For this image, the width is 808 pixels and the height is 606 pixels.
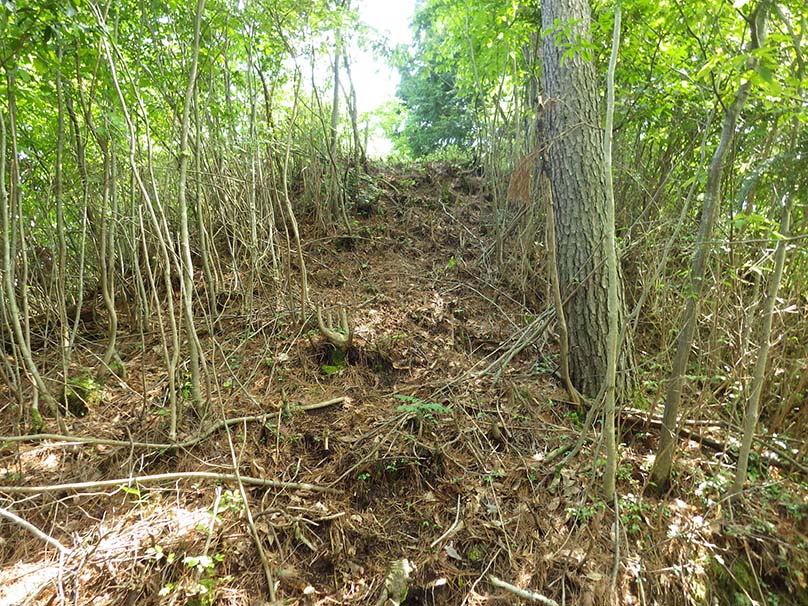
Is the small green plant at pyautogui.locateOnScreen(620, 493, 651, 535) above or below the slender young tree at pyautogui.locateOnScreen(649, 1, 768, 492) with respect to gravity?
below

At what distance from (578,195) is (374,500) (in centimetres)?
284

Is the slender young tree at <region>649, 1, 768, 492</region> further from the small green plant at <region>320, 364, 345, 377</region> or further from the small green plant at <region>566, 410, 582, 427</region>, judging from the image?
the small green plant at <region>320, 364, 345, 377</region>

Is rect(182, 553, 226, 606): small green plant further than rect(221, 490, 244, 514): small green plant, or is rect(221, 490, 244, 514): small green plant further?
rect(221, 490, 244, 514): small green plant

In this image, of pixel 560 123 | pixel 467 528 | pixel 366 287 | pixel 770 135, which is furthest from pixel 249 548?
pixel 770 135

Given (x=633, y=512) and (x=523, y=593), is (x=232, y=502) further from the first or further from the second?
(x=633, y=512)

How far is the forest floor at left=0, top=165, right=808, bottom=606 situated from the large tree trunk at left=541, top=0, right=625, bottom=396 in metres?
0.42

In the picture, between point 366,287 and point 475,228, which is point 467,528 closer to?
point 366,287

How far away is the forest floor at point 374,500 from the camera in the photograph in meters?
1.92

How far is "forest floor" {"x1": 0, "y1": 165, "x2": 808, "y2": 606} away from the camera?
1.92 metres

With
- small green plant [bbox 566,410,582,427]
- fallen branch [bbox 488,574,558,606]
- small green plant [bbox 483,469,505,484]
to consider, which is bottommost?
fallen branch [bbox 488,574,558,606]

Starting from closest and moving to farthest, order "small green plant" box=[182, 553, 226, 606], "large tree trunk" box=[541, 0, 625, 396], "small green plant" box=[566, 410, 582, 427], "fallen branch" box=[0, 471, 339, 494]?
"small green plant" box=[182, 553, 226, 606], "fallen branch" box=[0, 471, 339, 494], "small green plant" box=[566, 410, 582, 427], "large tree trunk" box=[541, 0, 625, 396]

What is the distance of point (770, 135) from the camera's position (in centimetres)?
265

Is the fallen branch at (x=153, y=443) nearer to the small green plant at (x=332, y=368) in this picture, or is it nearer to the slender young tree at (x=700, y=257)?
the small green plant at (x=332, y=368)

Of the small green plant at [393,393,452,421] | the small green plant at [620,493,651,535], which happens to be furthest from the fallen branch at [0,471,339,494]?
the small green plant at [620,493,651,535]
